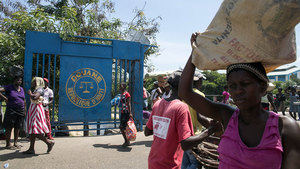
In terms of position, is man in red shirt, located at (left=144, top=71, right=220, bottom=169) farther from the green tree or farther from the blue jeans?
the green tree

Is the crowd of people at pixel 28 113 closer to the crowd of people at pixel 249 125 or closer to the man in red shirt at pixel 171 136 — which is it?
the man in red shirt at pixel 171 136

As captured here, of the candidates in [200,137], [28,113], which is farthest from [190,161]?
[28,113]

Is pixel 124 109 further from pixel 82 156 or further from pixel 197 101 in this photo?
pixel 197 101

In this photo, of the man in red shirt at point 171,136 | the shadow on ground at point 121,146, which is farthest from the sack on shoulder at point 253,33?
the shadow on ground at point 121,146

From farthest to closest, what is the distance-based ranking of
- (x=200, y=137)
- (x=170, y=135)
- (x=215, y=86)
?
(x=215, y=86) → (x=170, y=135) → (x=200, y=137)

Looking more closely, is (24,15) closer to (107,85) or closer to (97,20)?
(107,85)

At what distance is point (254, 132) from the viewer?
1.23 m

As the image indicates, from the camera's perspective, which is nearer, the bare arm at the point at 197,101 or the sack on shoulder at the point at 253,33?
the sack on shoulder at the point at 253,33

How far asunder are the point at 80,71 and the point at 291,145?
595 centimetres

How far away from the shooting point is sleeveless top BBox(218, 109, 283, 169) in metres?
1.09

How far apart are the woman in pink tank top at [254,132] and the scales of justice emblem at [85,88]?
5.50 m

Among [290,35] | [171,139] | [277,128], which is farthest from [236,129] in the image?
[171,139]

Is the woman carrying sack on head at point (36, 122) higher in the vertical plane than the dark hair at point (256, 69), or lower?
lower

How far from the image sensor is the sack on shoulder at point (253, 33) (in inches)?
40.4
